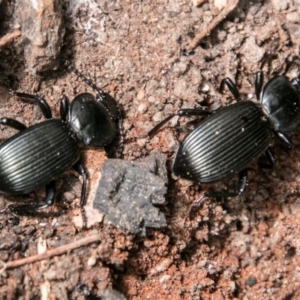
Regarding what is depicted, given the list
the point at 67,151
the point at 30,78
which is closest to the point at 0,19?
the point at 30,78

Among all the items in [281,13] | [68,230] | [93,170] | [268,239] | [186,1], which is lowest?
[268,239]

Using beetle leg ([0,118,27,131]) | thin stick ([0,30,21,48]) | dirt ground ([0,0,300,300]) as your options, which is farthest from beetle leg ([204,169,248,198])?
thin stick ([0,30,21,48])

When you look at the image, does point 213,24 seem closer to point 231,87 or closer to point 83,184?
point 231,87

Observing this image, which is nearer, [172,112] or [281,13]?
[172,112]

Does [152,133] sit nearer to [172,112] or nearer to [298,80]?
[172,112]

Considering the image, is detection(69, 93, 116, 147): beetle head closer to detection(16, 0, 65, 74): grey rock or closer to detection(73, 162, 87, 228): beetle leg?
detection(73, 162, 87, 228): beetle leg

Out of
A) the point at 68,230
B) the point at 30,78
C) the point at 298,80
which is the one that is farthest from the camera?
the point at 298,80

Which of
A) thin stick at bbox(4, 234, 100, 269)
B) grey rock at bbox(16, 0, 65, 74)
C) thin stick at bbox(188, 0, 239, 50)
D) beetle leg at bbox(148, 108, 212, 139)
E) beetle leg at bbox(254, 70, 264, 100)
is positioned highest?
grey rock at bbox(16, 0, 65, 74)
